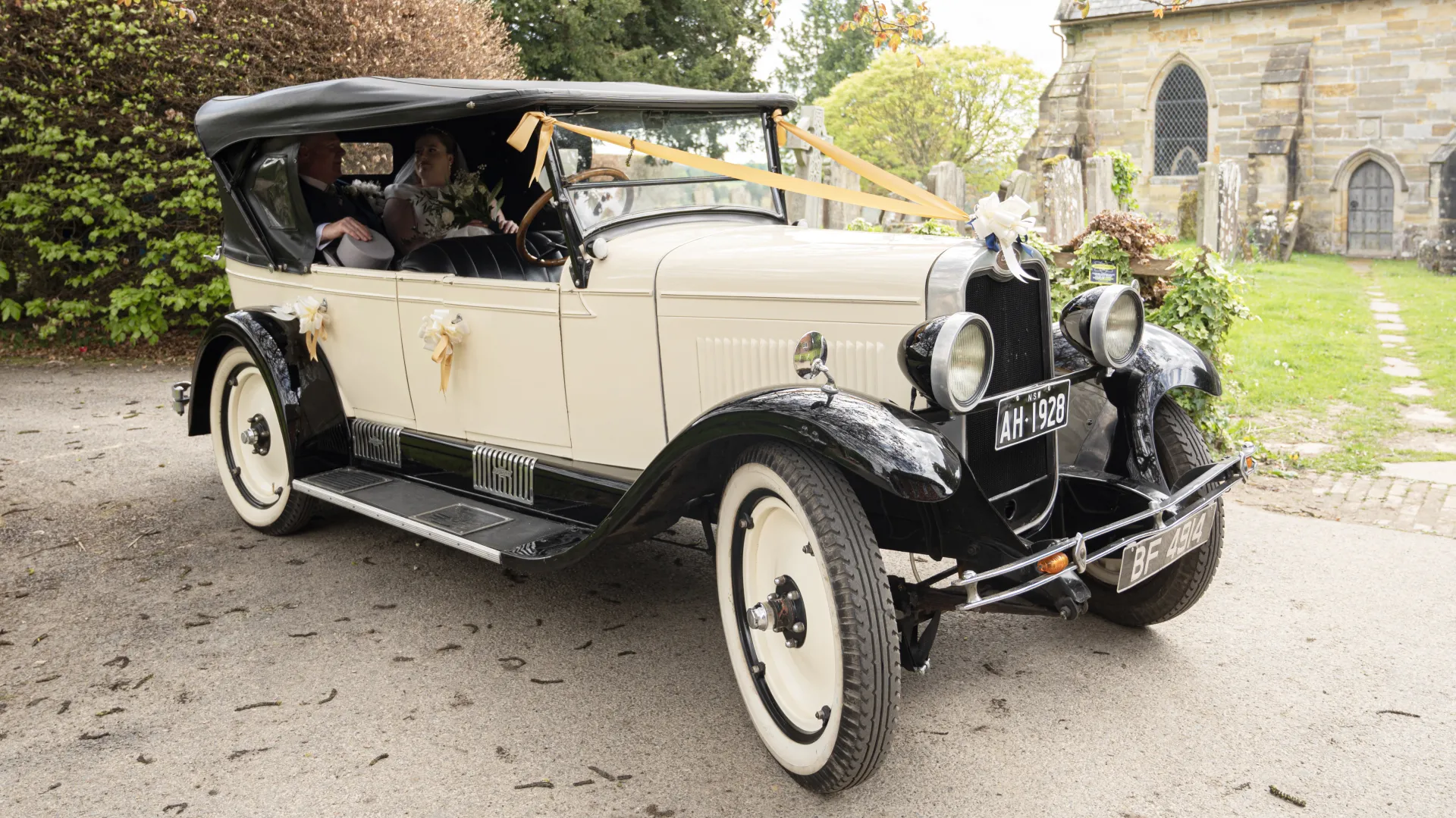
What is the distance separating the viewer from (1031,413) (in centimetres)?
303

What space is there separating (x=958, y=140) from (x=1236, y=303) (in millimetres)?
19197

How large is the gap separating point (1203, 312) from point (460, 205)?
388 cm

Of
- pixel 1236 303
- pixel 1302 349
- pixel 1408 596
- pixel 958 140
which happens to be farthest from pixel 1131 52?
pixel 1408 596

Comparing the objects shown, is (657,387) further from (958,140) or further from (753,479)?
(958,140)

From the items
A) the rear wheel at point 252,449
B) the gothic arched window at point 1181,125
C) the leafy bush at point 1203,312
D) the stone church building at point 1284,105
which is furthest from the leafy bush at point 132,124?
the gothic arched window at point 1181,125

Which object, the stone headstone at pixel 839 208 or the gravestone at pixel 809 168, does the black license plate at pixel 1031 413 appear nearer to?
the gravestone at pixel 809 168

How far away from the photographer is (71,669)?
11.9ft

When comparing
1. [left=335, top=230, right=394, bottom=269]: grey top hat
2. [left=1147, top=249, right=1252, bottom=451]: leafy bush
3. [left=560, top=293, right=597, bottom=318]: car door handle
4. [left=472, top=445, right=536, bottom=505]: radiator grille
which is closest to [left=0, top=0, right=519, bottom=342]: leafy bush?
[left=335, top=230, right=394, bottom=269]: grey top hat

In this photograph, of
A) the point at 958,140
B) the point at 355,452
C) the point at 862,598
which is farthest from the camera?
the point at 958,140

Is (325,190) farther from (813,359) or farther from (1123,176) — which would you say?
(1123,176)

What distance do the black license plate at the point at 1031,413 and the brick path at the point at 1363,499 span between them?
8.61 ft

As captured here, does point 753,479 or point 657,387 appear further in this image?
point 657,387

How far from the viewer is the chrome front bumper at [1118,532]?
2725 mm

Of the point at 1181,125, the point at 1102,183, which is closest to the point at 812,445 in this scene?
the point at 1102,183
